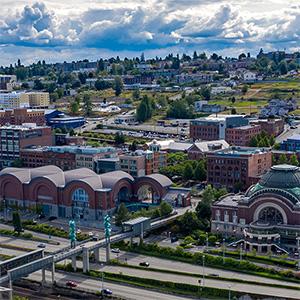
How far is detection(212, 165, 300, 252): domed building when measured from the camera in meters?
51.9

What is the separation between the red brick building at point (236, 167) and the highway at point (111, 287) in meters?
27.9

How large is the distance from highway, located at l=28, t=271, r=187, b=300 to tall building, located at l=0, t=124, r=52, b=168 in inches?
1611

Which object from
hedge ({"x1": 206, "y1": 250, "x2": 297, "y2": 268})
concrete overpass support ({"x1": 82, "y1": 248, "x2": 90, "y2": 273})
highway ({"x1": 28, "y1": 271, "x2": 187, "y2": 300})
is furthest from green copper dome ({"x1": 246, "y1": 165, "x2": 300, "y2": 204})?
concrete overpass support ({"x1": 82, "y1": 248, "x2": 90, "y2": 273})

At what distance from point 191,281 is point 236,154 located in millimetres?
28476

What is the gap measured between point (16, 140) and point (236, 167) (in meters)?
31.8

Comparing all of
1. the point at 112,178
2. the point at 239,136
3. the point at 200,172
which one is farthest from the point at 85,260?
the point at 239,136

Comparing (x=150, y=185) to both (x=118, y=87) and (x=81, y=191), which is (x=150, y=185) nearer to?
(x=81, y=191)

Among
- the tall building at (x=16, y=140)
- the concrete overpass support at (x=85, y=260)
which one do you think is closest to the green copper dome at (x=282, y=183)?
the concrete overpass support at (x=85, y=260)

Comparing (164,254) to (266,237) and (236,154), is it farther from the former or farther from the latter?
(236,154)

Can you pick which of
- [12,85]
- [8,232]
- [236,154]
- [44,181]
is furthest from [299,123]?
[12,85]

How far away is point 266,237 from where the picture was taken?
51.7 metres

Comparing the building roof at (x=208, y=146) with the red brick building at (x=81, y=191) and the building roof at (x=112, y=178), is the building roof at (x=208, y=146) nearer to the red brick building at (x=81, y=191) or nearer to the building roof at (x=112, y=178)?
the red brick building at (x=81, y=191)

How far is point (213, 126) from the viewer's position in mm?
101062

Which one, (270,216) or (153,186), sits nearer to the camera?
(270,216)
